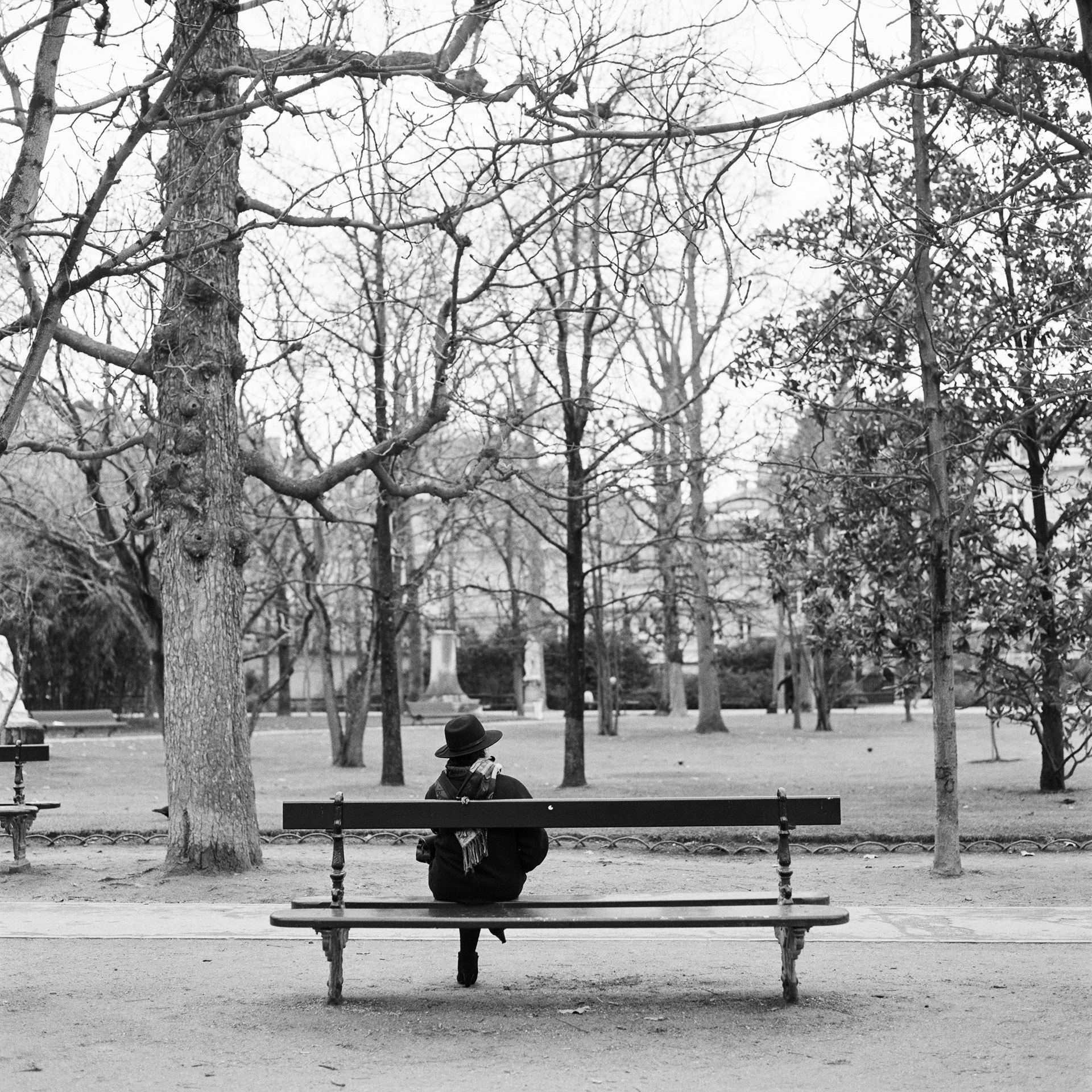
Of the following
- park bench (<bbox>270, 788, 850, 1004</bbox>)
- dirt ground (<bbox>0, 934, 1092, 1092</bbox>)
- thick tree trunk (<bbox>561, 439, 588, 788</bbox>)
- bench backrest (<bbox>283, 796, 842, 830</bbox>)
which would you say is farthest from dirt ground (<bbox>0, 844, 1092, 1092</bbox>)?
thick tree trunk (<bbox>561, 439, 588, 788</bbox>)

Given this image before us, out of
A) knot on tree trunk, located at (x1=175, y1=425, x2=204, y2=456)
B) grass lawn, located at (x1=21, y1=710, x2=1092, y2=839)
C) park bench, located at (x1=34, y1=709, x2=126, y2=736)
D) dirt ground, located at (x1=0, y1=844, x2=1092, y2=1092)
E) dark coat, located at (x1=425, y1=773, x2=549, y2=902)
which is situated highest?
knot on tree trunk, located at (x1=175, y1=425, x2=204, y2=456)

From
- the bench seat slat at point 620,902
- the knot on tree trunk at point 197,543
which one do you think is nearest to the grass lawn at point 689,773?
the knot on tree trunk at point 197,543

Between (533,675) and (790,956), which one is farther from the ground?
(533,675)

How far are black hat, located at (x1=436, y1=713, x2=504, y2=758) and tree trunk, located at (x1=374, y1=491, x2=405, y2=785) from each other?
Answer: 14028mm

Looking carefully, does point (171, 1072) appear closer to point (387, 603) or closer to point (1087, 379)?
point (1087, 379)

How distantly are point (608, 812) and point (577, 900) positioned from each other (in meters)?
0.57

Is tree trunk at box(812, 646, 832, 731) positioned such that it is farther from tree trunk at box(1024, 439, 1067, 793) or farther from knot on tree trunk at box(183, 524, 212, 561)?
knot on tree trunk at box(183, 524, 212, 561)

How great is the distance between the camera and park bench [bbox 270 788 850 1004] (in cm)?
648

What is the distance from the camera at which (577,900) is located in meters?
6.86

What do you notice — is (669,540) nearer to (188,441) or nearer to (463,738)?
(188,441)

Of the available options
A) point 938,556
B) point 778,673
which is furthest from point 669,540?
point 778,673

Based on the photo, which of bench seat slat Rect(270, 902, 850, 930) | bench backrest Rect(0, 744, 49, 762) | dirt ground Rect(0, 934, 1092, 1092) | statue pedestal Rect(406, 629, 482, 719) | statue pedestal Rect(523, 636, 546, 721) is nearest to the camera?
dirt ground Rect(0, 934, 1092, 1092)

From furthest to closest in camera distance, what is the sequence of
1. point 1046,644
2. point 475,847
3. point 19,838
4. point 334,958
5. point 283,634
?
point 283,634 < point 1046,644 < point 19,838 < point 475,847 < point 334,958

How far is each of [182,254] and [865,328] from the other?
34.6ft
